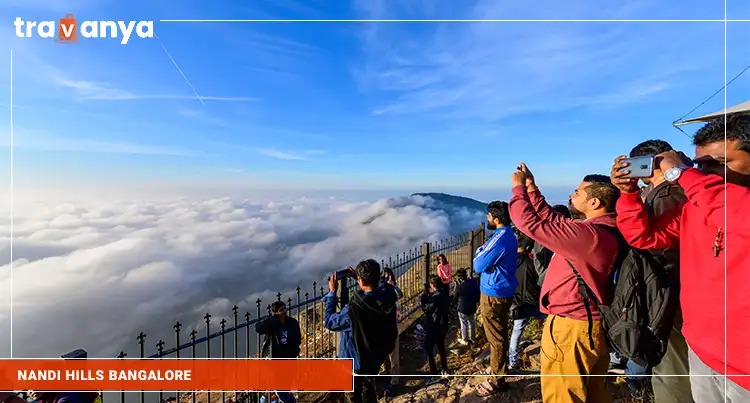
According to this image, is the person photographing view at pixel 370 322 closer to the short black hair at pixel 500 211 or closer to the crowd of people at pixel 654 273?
the crowd of people at pixel 654 273

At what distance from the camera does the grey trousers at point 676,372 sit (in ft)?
7.49

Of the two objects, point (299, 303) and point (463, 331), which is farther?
point (463, 331)

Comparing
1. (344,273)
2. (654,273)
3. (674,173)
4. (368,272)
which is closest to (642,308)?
(654,273)

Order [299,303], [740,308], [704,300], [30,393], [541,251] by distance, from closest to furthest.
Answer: [740,308], [704,300], [30,393], [541,251], [299,303]

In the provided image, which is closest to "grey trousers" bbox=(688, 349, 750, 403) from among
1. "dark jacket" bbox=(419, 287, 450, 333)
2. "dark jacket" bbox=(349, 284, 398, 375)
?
"dark jacket" bbox=(349, 284, 398, 375)

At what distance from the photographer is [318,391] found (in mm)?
3883

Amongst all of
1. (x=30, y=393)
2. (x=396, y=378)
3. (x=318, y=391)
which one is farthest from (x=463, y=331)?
(x=30, y=393)

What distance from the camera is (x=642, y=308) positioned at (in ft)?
6.75

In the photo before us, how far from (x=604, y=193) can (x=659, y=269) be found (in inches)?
21.8

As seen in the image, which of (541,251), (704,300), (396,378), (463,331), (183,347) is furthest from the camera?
(463,331)

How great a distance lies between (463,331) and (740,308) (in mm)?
4317

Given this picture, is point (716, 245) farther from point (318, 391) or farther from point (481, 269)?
point (318, 391)

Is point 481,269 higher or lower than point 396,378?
higher

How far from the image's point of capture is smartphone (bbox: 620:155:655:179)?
1.90m
